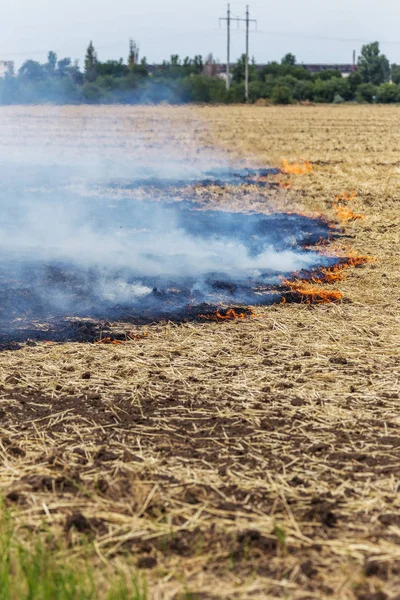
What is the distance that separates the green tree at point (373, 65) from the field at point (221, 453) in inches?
3336

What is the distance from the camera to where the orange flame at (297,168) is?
20547 millimetres

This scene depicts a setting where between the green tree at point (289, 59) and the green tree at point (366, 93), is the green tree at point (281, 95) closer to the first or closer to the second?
the green tree at point (366, 93)

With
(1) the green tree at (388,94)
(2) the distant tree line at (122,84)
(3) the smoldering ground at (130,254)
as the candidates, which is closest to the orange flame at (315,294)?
(3) the smoldering ground at (130,254)

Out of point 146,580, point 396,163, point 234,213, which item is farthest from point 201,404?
point 396,163

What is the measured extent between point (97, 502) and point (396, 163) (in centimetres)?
1969

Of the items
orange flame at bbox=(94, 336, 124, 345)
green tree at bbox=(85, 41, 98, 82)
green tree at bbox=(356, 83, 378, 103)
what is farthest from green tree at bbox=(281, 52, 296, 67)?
orange flame at bbox=(94, 336, 124, 345)

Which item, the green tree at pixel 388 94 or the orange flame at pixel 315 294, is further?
the green tree at pixel 388 94

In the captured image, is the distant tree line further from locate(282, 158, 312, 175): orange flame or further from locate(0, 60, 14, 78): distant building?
locate(282, 158, 312, 175): orange flame

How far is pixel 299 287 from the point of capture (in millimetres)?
8961

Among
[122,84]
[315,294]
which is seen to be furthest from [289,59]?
[315,294]

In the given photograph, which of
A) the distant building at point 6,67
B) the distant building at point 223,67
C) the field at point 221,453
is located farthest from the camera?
the distant building at point 223,67

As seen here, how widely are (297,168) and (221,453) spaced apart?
1753 cm

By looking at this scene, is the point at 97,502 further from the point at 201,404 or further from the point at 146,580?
the point at 201,404

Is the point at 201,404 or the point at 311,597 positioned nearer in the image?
the point at 311,597
